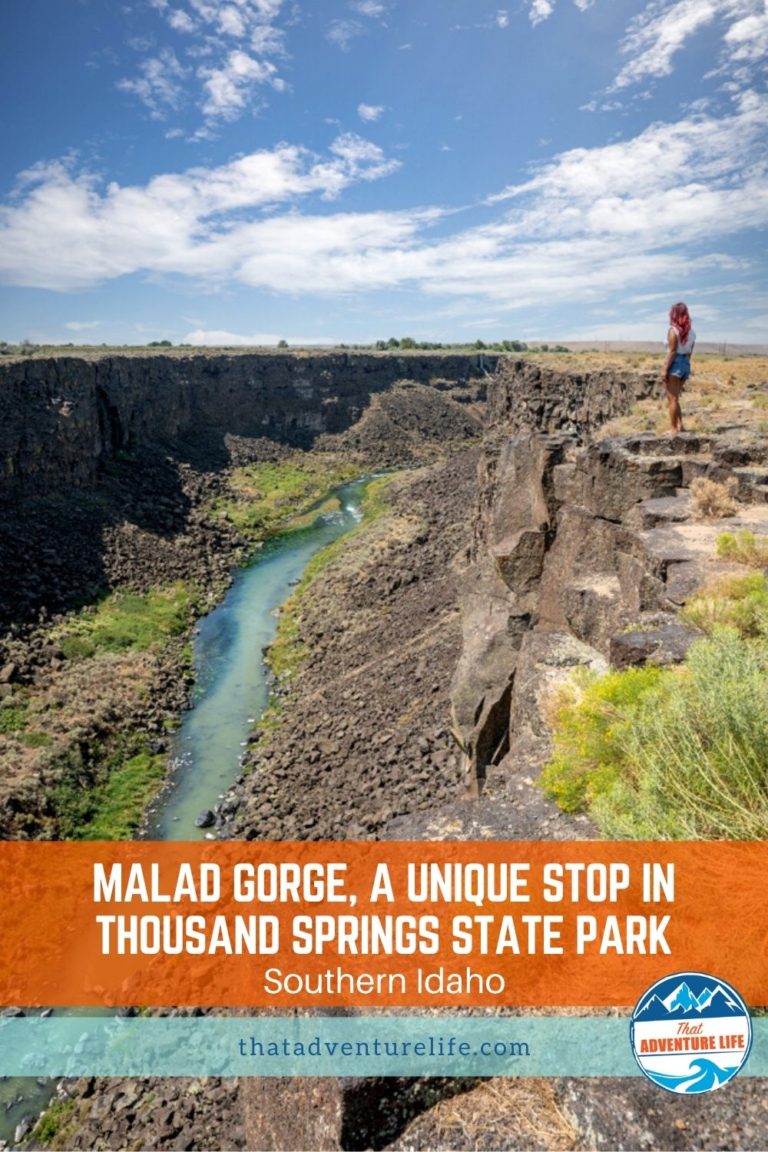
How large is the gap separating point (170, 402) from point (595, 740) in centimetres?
6894

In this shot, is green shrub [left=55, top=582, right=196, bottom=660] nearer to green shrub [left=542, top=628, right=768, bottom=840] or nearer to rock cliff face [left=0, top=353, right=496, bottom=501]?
rock cliff face [left=0, top=353, right=496, bottom=501]

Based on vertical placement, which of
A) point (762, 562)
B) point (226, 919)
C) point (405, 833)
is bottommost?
point (226, 919)

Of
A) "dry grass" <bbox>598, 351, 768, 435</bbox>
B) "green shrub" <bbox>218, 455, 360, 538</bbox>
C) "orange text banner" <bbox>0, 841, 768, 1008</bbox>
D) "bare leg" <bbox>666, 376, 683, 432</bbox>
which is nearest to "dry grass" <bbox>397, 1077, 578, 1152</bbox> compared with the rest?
"orange text banner" <bbox>0, 841, 768, 1008</bbox>

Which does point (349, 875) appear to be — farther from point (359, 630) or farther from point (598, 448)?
point (359, 630)

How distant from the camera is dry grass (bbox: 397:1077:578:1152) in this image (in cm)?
524

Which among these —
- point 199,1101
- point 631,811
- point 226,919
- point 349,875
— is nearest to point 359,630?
point 226,919

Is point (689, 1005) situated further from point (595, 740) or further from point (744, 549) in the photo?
point (744, 549)

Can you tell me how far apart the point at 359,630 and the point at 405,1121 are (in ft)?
83.6

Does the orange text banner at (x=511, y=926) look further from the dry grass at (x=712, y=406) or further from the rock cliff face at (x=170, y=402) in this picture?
the rock cliff face at (x=170, y=402)

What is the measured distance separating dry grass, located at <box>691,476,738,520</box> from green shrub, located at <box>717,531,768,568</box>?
1.87m

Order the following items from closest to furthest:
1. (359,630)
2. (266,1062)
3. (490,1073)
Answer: (490,1073) → (266,1062) → (359,630)

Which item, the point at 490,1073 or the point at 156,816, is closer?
the point at 490,1073

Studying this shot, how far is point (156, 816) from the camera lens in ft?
73.5

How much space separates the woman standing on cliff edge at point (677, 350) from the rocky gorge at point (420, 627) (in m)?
1.07
